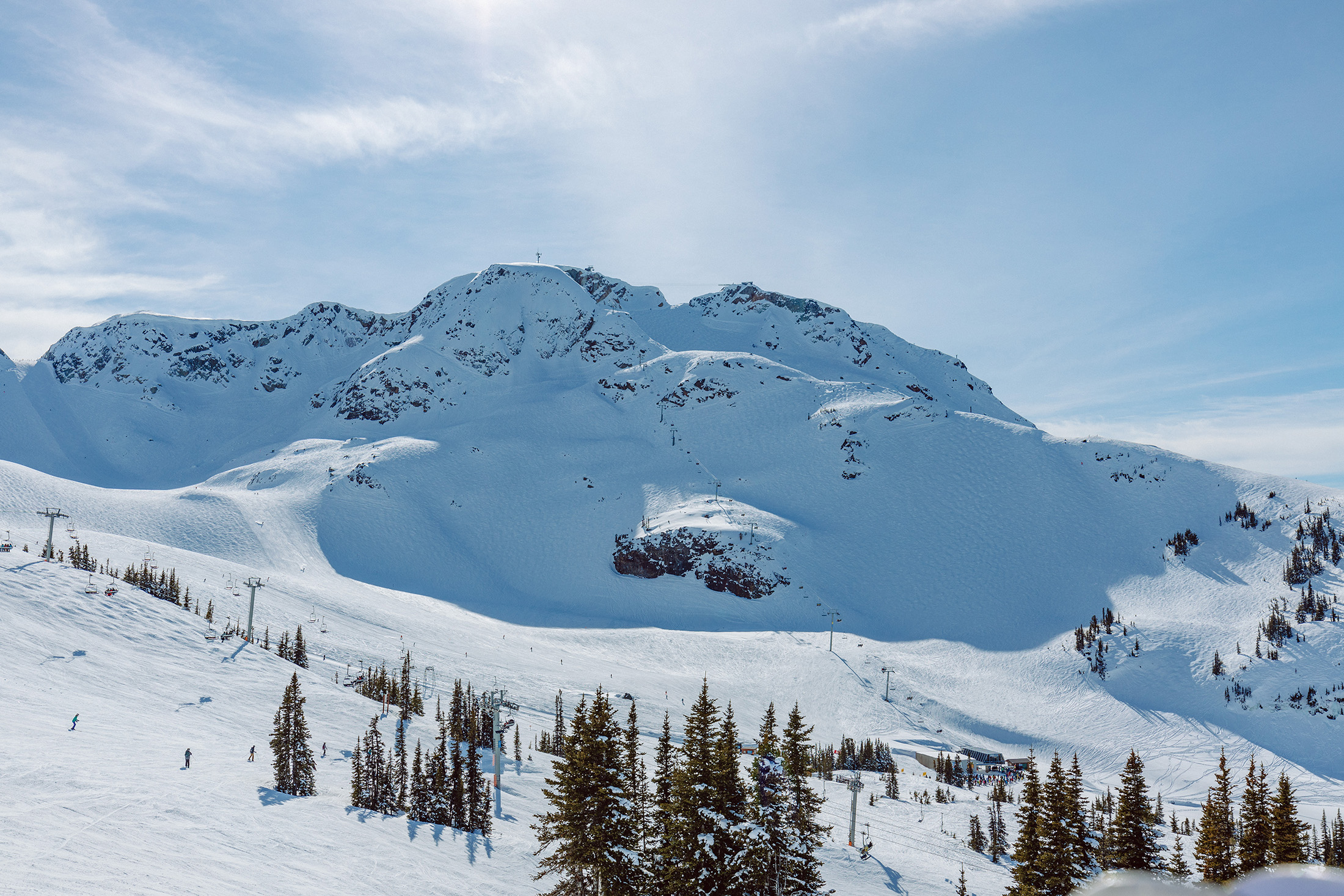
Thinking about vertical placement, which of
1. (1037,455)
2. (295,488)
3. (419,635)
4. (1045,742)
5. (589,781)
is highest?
(1037,455)

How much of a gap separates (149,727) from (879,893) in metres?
44.0

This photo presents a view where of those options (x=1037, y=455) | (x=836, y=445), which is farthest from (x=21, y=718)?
(x=1037, y=455)

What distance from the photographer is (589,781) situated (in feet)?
86.7

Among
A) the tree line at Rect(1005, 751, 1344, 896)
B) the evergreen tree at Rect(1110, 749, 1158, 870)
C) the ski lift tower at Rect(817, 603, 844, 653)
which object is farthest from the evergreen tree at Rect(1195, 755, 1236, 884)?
the ski lift tower at Rect(817, 603, 844, 653)

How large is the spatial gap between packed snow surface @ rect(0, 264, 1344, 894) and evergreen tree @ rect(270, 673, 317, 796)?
5.66ft

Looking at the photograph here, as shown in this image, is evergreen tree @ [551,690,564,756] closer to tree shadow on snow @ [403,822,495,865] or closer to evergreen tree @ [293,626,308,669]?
tree shadow on snow @ [403,822,495,865]

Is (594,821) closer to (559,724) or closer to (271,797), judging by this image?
(271,797)

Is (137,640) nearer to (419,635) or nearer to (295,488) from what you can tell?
(419,635)

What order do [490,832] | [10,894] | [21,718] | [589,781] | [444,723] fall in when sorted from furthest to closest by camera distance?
1. [444,723]
2. [490,832]
3. [21,718]
4. [589,781]
5. [10,894]

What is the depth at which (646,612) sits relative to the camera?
127 m

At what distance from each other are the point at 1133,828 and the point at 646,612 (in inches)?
4052

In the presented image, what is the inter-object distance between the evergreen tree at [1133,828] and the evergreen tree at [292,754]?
3922 centimetres

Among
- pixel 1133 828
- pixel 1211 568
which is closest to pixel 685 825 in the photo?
pixel 1133 828

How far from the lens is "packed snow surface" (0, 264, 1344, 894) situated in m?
36.0
